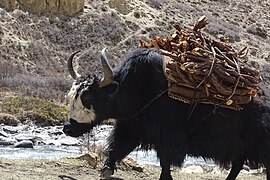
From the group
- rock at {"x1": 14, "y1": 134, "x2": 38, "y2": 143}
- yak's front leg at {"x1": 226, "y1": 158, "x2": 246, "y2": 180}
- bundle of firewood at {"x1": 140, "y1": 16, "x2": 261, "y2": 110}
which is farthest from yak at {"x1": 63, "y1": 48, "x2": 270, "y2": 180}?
rock at {"x1": 14, "y1": 134, "x2": 38, "y2": 143}

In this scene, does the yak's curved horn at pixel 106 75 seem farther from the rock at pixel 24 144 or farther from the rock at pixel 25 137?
the rock at pixel 25 137

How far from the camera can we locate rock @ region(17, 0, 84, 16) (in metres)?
37.3

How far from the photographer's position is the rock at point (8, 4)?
36112 mm

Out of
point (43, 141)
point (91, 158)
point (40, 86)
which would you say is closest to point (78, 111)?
point (91, 158)

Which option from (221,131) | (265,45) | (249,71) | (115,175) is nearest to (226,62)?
(249,71)

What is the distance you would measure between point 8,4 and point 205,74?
103ft

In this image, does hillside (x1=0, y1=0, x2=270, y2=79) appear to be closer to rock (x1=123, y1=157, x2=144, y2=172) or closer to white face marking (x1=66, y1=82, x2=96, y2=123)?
rock (x1=123, y1=157, x2=144, y2=172)

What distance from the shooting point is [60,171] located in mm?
7285

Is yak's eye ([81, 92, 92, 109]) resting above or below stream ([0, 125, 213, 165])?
above

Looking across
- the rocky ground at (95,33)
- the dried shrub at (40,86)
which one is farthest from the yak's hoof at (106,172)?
the dried shrub at (40,86)

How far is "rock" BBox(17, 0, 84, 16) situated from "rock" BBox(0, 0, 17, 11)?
0.69 metres

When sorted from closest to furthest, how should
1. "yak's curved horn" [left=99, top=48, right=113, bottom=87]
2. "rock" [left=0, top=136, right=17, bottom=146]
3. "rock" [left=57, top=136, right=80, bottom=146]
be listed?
"yak's curved horn" [left=99, top=48, right=113, bottom=87] < "rock" [left=0, top=136, right=17, bottom=146] < "rock" [left=57, top=136, right=80, bottom=146]

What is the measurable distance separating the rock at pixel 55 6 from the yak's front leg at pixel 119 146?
31.3m

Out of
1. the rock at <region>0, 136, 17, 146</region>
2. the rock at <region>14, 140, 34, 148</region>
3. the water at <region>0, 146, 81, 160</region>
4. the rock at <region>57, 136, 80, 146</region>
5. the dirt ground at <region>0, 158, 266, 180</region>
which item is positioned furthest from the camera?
the rock at <region>57, 136, 80, 146</region>
